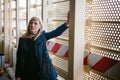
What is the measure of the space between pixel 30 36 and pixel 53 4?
0.83 metres

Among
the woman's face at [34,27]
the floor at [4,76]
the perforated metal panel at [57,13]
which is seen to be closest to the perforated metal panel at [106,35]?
the perforated metal panel at [57,13]

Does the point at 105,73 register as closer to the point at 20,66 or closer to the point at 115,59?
the point at 115,59

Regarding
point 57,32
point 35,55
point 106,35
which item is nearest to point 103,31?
point 106,35

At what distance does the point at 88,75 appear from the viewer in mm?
2508

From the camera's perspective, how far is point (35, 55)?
3109 millimetres

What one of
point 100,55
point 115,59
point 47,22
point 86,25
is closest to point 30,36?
point 47,22

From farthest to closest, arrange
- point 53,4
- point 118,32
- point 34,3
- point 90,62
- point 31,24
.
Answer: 1. point 34,3
2. point 53,4
3. point 31,24
4. point 90,62
5. point 118,32

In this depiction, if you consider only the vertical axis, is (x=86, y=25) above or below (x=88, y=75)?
above

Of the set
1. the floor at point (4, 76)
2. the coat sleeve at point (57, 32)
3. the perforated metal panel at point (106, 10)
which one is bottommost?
the floor at point (4, 76)

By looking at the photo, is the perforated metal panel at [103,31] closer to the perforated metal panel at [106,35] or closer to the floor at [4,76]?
the perforated metal panel at [106,35]

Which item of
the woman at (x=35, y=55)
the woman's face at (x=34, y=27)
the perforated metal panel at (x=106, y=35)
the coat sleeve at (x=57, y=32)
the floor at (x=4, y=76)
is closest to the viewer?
the perforated metal panel at (x=106, y=35)

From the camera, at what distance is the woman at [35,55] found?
297cm

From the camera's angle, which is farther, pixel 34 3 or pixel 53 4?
pixel 34 3

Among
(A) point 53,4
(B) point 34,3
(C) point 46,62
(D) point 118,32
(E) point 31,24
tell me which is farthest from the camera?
(B) point 34,3
